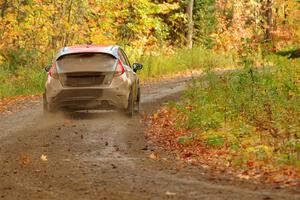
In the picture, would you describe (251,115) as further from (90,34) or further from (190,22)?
(190,22)

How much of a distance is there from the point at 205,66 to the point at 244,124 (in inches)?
661

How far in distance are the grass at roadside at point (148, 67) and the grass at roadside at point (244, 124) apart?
4.74 metres

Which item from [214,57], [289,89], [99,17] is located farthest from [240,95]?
[214,57]

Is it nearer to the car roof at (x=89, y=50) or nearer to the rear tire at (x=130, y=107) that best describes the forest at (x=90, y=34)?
the rear tire at (x=130, y=107)

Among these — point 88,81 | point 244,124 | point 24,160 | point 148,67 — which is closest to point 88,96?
point 88,81

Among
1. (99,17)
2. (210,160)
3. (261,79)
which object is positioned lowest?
(210,160)

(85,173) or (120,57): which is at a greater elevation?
(120,57)

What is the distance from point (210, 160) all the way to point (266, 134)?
1701mm

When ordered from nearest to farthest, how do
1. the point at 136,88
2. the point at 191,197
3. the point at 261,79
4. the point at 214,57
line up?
1. the point at 191,197
2. the point at 261,79
3. the point at 136,88
4. the point at 214,57

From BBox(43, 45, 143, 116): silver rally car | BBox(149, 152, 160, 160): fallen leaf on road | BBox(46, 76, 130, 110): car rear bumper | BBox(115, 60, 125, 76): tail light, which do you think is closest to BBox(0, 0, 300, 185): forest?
BBox(149, 152, 160, 160): fallen leaf on road

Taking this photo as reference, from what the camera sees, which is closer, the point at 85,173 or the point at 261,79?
the point at 85,173

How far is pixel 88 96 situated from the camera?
49.8 ft

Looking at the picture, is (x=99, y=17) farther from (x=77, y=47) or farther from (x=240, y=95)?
(x=240, y=95)

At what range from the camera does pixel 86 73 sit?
15.1 m
